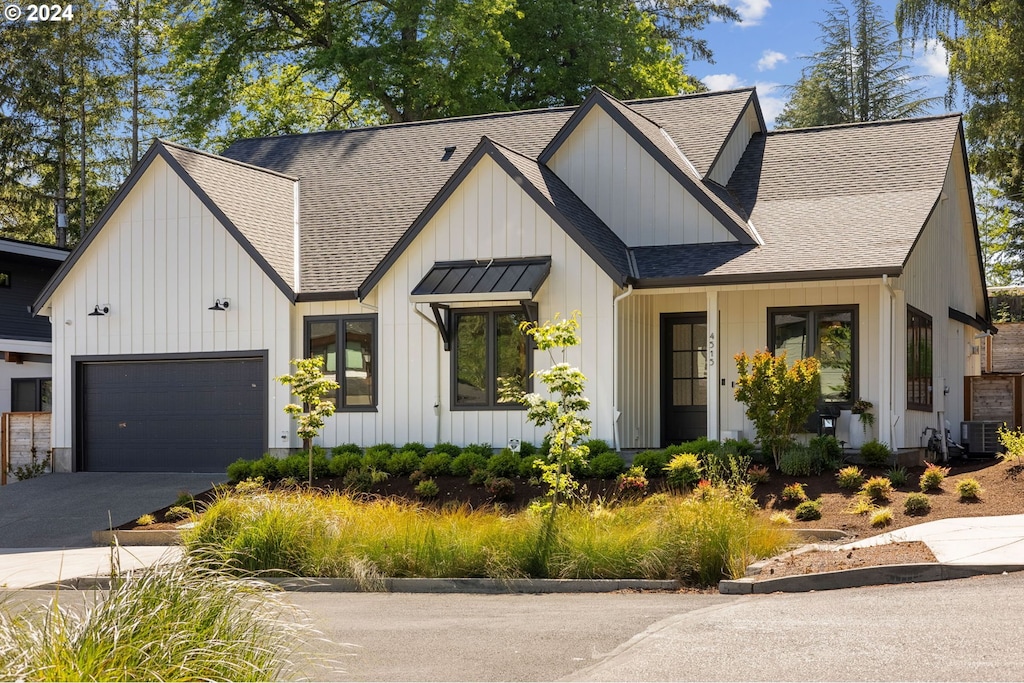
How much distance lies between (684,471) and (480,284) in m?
4.73

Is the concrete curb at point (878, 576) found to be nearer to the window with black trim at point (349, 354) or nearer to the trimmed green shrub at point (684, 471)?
the trimmed green shrub at point (684, 471)

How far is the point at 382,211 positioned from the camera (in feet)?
75.6

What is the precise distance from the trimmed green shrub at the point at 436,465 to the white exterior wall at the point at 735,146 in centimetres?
678

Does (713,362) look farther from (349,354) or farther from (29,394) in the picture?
(29,394)

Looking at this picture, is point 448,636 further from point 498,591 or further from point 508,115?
point 508,115

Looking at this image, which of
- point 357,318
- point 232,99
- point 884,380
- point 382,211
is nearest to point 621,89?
point 232,99

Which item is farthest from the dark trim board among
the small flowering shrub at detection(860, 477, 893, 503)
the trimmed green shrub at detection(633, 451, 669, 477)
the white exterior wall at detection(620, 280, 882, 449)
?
the small flowering shrub at detection(860, 477, 893, 503)

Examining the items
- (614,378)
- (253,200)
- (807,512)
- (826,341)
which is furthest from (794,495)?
(253,200)

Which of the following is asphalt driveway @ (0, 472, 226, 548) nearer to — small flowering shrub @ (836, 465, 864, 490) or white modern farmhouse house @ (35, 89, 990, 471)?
white modern farmhouse house @ (35, 89, 990, 471)

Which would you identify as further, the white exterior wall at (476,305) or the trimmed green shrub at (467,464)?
the white exterior wall at (476,305)

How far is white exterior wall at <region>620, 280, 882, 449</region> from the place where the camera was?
61.3 ft

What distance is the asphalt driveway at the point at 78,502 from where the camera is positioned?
58.0 feet

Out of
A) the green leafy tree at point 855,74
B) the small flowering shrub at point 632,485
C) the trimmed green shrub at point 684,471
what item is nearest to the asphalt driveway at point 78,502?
the small flowering shrub at point 632,485

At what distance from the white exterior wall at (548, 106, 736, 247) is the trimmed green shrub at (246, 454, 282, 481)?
22.9 feet
